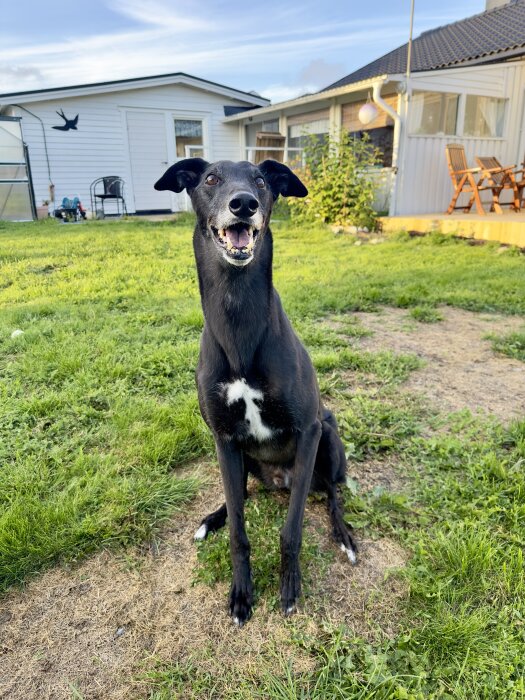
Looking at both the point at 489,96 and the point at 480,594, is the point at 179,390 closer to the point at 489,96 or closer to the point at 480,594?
the point at 480,594

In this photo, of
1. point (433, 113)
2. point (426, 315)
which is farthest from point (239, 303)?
point (433, 113)

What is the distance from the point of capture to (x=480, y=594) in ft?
4.78

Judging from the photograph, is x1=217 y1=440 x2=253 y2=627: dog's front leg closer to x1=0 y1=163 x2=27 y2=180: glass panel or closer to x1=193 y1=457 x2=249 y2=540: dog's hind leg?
x1=193 y1=457 x2=249 y2=540: dog's hind leg

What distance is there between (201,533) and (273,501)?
0.35 meters

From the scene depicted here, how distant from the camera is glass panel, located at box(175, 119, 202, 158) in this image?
573 inches

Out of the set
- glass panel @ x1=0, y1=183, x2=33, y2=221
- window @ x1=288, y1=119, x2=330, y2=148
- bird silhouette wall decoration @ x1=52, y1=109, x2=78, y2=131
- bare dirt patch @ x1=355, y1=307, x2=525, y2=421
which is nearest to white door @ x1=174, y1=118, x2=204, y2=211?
window @ x1=288, y1=119, x2=330, y2=148

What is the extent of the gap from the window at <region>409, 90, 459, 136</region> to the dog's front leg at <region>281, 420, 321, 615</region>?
9.31 metres

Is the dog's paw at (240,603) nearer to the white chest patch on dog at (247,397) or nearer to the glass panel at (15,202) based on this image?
the white chest patch on dog at (247,397)

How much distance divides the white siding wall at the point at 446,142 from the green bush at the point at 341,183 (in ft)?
2.36

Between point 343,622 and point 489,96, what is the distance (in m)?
11.3

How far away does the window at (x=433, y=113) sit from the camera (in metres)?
9.25

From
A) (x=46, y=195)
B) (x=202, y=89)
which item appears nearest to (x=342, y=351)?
(x=46, y=195)

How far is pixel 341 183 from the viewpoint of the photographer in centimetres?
868

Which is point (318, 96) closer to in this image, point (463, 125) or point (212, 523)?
point (463, 125)
